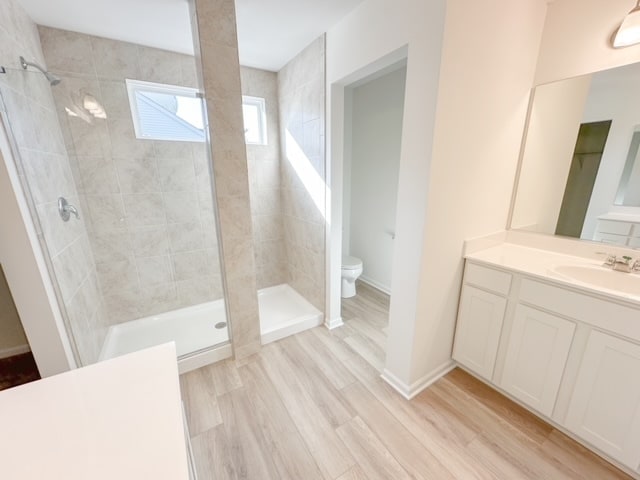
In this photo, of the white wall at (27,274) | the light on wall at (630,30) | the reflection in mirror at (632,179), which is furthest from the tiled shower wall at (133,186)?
the reflection in mirror at (632,179)

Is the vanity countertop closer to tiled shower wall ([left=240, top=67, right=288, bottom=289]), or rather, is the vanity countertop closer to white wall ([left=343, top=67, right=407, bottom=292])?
white wall ([left=343, top=67, right=407, bottom=292])

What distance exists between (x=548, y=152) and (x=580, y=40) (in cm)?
66

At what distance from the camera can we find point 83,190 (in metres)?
2.05

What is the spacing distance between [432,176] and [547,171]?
1.14 metres

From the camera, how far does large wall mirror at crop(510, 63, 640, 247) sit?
146 cm

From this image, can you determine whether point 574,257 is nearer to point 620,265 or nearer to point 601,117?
point 620,265

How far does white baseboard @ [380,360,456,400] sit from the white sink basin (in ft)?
3.24

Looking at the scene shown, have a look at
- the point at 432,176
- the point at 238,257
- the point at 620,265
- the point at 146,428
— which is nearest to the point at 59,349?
the point at 146,428

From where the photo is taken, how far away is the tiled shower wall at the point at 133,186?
1.95 meters

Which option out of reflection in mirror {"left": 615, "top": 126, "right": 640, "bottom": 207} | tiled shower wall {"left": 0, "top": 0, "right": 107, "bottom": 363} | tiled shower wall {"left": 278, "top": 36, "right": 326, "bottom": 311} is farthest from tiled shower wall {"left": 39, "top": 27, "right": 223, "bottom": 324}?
reflection in mirror {"left": 615, "top": 126, "right": 640, "bottom": 207}

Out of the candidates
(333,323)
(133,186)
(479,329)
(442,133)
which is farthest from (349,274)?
(133,186)

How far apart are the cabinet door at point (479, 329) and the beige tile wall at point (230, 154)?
1.58m

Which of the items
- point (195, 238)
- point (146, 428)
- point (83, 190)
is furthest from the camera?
point (195, 238)

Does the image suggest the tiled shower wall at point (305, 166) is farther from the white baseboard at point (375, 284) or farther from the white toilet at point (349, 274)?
the white baseboard at point (375, 284)
